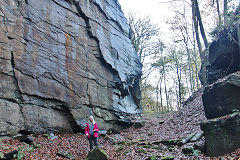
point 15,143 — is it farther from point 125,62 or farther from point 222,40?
point 222,40

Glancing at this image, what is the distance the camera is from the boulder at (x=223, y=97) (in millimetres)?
7154

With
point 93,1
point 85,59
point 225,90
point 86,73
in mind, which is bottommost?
point 225,90

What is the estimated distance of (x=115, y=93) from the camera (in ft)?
53.5

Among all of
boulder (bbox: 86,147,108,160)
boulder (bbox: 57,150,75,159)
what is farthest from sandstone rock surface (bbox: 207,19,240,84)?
boulder (bbox: 57,150,75,159)

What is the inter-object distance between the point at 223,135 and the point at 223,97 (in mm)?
1639

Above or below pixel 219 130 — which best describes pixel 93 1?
above

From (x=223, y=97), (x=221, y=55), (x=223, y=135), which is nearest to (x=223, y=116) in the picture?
(x=223, y=97)

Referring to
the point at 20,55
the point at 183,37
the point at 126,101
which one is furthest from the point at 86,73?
the point at 183,37

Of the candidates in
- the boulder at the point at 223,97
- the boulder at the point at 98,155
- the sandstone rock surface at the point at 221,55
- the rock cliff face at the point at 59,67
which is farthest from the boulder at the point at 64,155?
the sandstone rock surface at the point at 221,55

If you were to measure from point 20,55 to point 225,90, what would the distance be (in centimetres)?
1019

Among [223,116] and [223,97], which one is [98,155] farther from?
[223,97]

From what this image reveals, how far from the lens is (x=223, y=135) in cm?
670

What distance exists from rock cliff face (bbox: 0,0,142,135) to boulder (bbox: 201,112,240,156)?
788 cm

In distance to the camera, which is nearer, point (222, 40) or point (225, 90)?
point (225, 90)
